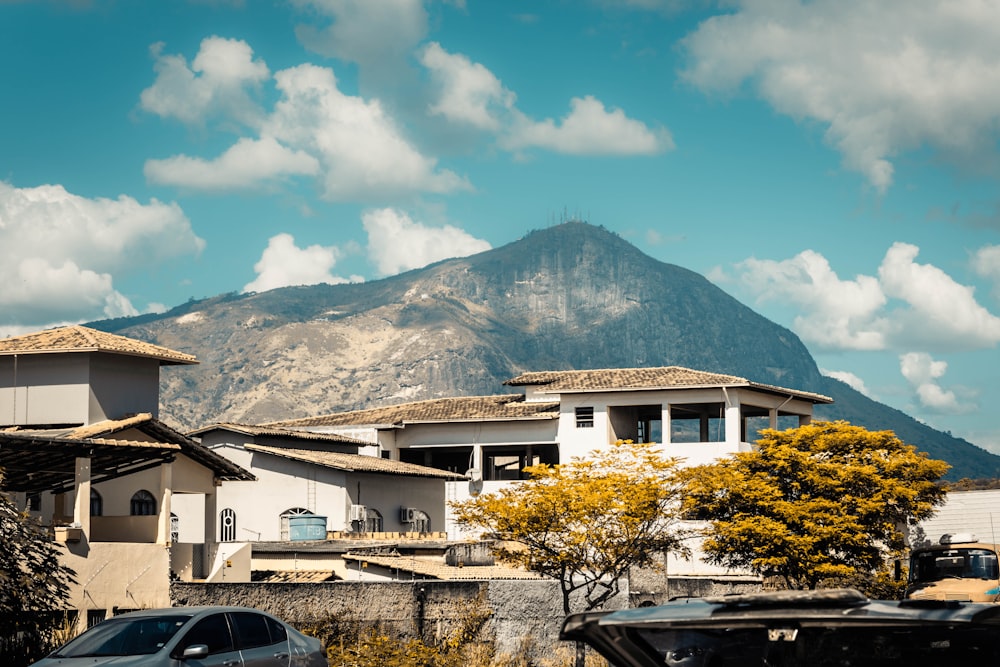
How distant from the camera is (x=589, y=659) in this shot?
26.3 m

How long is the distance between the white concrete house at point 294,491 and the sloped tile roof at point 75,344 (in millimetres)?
12955

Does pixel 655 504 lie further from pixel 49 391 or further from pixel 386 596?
pixel 49 391

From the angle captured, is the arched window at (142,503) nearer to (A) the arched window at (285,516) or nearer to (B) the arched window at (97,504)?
(B) the arched window at (97,504)

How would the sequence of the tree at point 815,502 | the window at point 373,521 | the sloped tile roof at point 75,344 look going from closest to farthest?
the sloped tile roof at point 75,344, the tree at point 815,502, the window at point 373,521

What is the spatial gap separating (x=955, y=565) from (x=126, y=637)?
67.2 ft

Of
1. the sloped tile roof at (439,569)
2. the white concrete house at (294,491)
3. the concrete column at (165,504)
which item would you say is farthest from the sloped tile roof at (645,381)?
the concrete column at (165,504)

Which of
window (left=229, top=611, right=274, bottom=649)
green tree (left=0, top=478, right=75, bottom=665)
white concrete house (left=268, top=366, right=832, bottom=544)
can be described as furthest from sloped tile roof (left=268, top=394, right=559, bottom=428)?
window (left=229, top=611, right=274, bottom=649)

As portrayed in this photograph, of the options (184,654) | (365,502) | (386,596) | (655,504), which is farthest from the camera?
(365,502)

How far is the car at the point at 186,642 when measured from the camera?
14195 mm

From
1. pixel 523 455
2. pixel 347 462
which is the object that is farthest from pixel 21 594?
pixel 523 455

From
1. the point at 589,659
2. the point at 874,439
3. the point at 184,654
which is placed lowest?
the point at 589,659

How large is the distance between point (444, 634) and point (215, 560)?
10986mm

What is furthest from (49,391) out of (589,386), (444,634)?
(589,386)

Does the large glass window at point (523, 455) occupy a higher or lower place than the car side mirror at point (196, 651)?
higher
